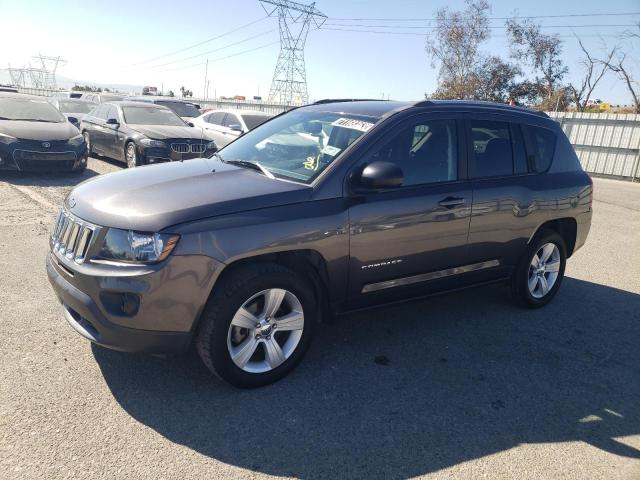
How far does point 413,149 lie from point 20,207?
6.29 metres

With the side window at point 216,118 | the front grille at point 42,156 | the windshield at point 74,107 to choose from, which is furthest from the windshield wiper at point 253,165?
the windshield at point 74,107

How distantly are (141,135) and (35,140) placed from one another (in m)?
1.94

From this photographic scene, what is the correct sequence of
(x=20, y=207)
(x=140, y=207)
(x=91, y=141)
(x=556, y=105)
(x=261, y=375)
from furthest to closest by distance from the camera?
(x=556, y=105) < (x=91, y=141) < (x=20, y=207) < (x=261, y=375) < (x=140, y=207)

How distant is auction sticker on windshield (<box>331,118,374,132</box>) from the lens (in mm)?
3709

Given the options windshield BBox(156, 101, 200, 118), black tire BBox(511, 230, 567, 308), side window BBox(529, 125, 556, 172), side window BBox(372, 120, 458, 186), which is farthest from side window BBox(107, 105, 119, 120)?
black tire BBox(511, 230, 567, 308)

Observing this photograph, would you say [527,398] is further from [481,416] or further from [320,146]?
[320,146]

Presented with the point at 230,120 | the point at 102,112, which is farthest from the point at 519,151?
→ the point at 102,112

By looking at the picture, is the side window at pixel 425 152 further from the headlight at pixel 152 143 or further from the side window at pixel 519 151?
the headlight at pixel 152 143

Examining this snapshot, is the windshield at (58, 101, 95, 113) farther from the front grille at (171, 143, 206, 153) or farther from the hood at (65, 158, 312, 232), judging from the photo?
the hood at (65, 158, 312, 232)

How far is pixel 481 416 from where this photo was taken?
313cm

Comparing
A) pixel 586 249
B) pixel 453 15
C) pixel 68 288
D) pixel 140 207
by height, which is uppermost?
pixel 453 15

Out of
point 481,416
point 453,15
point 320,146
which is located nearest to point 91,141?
point 320,146

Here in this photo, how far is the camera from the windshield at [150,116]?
1137 centimetres

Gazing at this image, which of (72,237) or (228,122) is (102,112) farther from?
(72,237)
